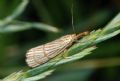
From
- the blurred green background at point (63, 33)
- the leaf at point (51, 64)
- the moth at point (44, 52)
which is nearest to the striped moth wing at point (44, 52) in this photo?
the moth at point (44, 52)

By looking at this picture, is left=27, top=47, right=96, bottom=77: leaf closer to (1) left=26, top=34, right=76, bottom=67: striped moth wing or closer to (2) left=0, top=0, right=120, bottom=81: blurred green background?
(1) left=26, top=34, right=76, bottom=67: striped moth wing

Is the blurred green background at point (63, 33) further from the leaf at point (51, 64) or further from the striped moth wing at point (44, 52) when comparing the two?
the leaf at point (51, 64)

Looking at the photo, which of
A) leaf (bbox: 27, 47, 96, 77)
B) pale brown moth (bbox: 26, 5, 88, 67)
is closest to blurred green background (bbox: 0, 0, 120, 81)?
pale brown moth (bbox: 26, 5, 88, 67)

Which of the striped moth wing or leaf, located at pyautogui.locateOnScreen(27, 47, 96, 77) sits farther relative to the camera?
the striped moth wing

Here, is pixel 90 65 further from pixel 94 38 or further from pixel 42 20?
pixel 94 38

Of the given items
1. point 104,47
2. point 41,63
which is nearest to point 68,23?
point 104,47

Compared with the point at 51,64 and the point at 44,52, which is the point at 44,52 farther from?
the point at 51,64

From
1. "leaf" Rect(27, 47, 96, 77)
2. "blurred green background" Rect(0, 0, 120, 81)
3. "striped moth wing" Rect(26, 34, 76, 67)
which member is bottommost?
"leaf" Rect(27, 47, 96, 77)
